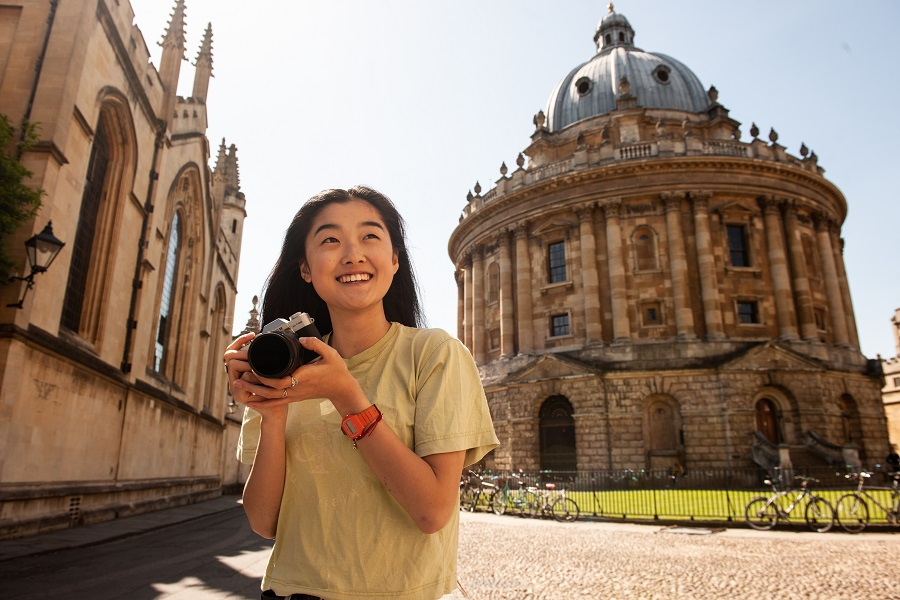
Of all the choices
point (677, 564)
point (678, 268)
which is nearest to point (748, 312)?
point (678, 268)

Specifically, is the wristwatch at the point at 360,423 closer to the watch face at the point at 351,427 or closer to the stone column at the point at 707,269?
the watch face at the point at 351,427

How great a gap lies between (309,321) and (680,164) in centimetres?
3422

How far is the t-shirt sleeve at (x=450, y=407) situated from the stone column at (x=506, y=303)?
108ft

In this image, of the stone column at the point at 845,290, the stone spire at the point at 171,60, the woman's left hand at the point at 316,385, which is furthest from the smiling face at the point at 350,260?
the stone column at the point at 845,290

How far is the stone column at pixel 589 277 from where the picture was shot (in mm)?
31625

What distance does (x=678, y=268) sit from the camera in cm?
3147

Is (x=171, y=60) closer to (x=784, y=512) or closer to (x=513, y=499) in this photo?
(x=513, y=499)

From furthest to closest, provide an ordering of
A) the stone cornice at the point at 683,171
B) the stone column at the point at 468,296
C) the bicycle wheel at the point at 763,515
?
the stone column at the point at 468,296
the stone cornice at the point at 683,171
the bicycle wheel at the point at 763,515

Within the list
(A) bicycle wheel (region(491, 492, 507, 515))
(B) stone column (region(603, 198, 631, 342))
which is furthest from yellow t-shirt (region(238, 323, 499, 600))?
(B) stone column (region(603, 198, 631, 342))

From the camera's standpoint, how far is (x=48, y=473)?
455 inches

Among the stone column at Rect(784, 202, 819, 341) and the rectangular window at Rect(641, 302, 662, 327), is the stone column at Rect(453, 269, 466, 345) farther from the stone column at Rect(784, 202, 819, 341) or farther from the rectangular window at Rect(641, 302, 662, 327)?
the stone column at Rect(784, 202, 819, 341)

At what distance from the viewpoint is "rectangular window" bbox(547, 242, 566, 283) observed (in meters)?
34.8

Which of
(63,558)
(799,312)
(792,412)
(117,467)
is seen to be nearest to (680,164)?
(799,312)

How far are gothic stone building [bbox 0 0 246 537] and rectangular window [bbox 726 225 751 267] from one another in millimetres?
28154
